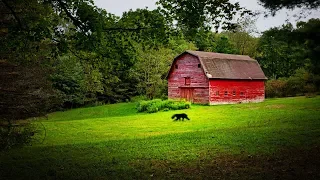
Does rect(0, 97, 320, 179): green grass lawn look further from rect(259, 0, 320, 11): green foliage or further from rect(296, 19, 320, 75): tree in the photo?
rect(259, 0, 320, 11): green foliage

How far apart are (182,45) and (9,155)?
44.2m

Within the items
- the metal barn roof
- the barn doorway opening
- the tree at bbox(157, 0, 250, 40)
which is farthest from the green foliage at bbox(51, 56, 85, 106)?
the tree at bbox(157, 0, 250, 40)

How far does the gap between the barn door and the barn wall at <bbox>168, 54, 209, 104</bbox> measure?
1.13 ft

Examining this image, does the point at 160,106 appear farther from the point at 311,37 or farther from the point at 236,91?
the point at 311,37

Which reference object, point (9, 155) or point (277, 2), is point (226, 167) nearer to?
point (277, 2)

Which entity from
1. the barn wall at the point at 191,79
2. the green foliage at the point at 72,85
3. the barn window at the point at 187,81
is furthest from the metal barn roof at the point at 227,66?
the green foliage at the point at 72,85

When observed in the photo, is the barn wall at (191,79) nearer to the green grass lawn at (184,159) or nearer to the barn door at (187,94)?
the barn door at (187,94)

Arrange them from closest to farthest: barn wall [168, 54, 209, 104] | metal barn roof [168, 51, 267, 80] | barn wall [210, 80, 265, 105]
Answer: barn wall [210, 80, 265, 105] → barn wall [168, 54, 209, 104] → metal barn roof [168, 51, 267, 80]

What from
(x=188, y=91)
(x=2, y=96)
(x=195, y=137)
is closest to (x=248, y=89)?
(x=188, y=91)

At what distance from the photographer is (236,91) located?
40.3 meters

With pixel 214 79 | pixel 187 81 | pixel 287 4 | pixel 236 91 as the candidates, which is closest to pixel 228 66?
pixel 236 91

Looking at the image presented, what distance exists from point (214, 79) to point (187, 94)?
4.09 m

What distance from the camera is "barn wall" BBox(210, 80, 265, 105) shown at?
38.1 metres

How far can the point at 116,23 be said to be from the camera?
30.8ft
